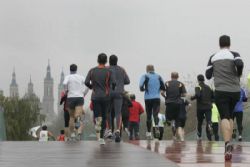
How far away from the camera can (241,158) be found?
38.0 feet

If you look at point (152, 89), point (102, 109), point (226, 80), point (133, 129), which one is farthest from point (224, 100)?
point (133, 129)

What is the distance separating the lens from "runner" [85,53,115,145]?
15016 mm

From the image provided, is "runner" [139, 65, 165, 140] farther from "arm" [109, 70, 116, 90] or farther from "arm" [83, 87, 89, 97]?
"arm" [109, 70, 116, 90]

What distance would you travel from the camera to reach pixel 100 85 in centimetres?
1503

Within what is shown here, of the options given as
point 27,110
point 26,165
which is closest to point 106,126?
point 26,165

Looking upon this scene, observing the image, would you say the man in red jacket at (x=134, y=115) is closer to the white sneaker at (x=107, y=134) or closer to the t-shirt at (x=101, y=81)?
the white sneaker at (x=107, y=134)

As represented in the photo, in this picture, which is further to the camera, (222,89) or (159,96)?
(159,96)

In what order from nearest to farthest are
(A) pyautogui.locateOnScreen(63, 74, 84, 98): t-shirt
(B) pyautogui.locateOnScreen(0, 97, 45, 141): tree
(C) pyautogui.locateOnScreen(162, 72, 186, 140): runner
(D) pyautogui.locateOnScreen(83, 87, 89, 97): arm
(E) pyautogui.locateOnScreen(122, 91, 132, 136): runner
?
1. (D) pyautogui.locateOnScreen(83, 87, 89, 97): arm
2. (A) pyautogui.locateOnScreen(63, 74, 84, 98): t-shirt
3. (C) pyautogui.locateOnScreen(162, 72, 186, 140): runner
4. (E) pyautogui.locateOnScreen(122, 91, 132, 136): runner
5. (B) pyautogui.locateOnScreen(0, 97, 45, 141): tree

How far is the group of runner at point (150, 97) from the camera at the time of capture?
11117 mm

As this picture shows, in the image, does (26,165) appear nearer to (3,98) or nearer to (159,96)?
(159,96)

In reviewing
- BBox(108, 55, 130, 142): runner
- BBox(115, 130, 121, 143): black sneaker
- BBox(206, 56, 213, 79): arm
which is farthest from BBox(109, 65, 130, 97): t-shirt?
BBox(206, 56, 213, 79): arm

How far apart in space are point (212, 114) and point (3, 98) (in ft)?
226

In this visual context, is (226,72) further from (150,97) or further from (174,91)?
(174,91)

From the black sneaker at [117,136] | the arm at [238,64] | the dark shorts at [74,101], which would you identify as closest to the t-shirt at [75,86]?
the dark shorts at [74,101]
